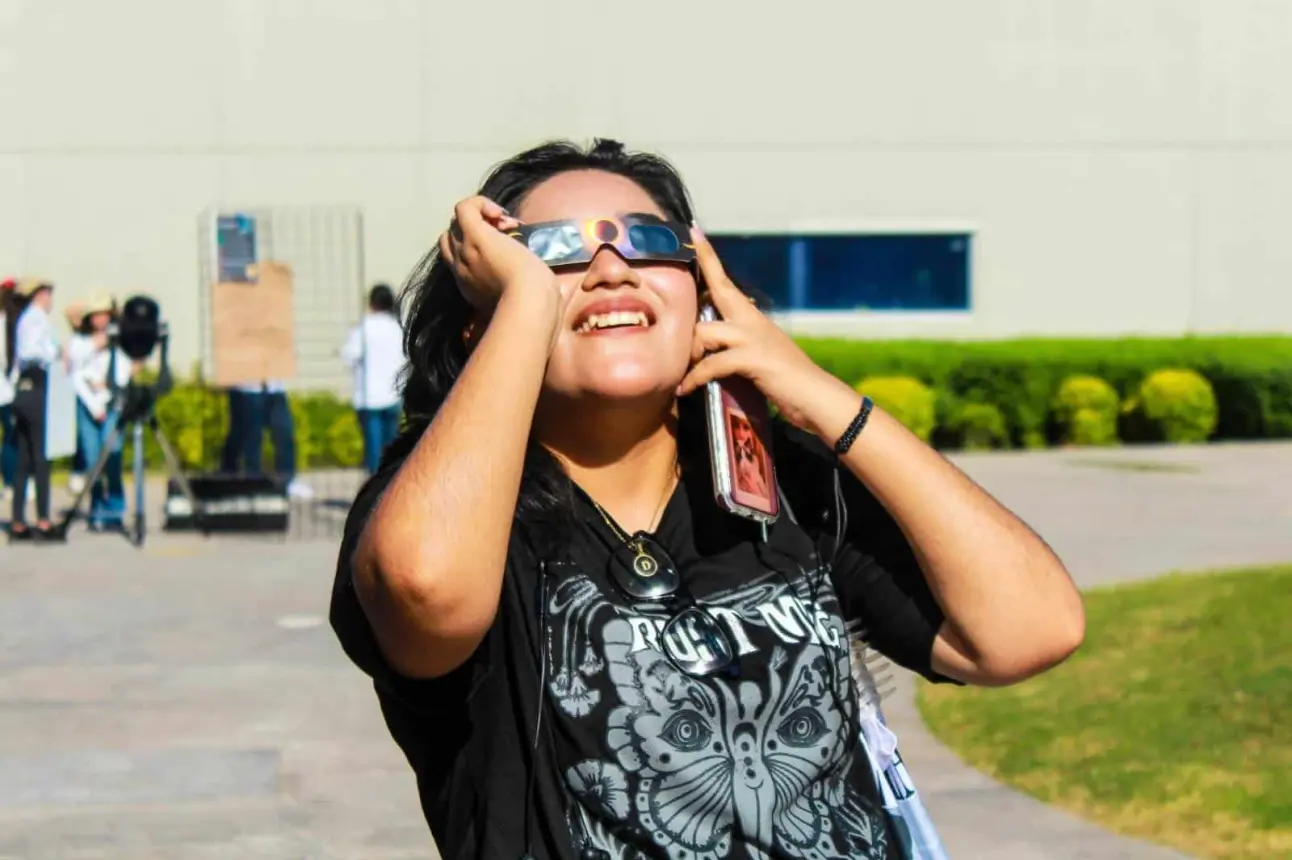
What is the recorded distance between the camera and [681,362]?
7.86 feet

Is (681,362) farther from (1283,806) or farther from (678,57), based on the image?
(678,57)

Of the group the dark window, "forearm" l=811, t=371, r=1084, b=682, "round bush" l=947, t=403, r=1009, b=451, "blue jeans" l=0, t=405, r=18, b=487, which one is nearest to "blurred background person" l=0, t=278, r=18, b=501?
"blue jeans" l=0, t=405, r=18, b=487

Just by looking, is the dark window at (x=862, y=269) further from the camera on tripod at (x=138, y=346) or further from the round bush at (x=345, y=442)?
the camera on tripod at (x=138, y=346)

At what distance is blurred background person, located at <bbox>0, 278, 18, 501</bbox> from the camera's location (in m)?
13.1

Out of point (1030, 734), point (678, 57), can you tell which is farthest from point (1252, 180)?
point (1030, 734)

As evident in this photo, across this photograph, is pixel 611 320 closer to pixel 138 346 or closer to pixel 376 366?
pixel 138 346

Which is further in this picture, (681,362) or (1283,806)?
(1283,806)

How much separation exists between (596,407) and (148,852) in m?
3.57

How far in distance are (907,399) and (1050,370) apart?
6.32 feet

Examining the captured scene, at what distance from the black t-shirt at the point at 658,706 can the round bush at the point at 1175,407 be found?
658 inches

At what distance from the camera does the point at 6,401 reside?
533 inches

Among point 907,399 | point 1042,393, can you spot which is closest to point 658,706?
point 907,399

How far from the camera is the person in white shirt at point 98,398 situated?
12.8m

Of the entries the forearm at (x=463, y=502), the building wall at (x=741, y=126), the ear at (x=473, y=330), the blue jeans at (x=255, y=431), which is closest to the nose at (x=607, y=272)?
the forearm at (x=463, y=502)
